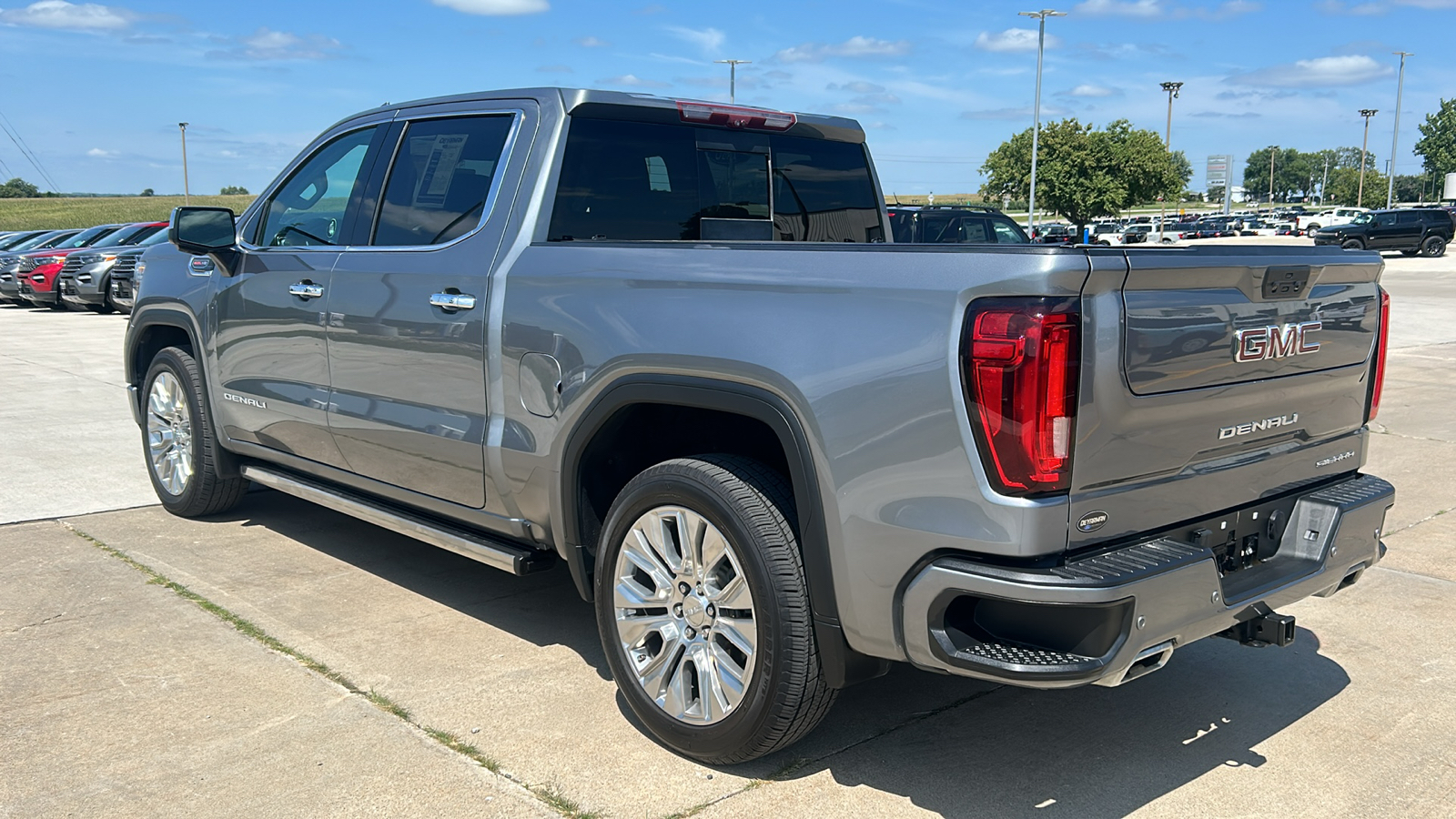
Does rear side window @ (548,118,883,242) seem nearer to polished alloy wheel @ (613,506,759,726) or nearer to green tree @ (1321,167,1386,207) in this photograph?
polished alloy wheel @ (613,506,759,726)

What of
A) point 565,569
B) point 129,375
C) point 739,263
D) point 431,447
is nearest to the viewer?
point 739,263

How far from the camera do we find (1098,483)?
2756mm

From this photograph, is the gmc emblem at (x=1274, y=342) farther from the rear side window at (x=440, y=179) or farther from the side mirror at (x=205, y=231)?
the side mirror at (x=205, y=231)

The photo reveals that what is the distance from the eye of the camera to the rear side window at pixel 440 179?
424cm

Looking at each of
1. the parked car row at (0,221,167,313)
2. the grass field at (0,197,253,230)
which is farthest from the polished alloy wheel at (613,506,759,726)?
the grass field at (0,197,253,230)

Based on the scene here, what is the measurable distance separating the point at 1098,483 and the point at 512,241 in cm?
212

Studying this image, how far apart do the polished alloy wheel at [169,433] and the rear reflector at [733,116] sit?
9.95ft

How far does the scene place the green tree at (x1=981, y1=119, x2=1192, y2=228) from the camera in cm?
6612

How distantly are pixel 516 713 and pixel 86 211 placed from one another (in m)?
87.9

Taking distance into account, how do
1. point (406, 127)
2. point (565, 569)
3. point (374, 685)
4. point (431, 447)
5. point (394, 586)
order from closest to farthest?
point (374, 685) < point (431, 447) < point (406, 127) < point (394, 586) < point (565, 569)

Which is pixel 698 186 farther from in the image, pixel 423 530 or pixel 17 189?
pixel 17 189

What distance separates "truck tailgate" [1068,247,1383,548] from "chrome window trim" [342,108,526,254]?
2241 millimetres

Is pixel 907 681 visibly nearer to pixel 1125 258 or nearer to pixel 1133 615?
pixel 1133 615

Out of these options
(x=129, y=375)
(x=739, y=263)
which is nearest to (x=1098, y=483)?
(x=739, y=263)
